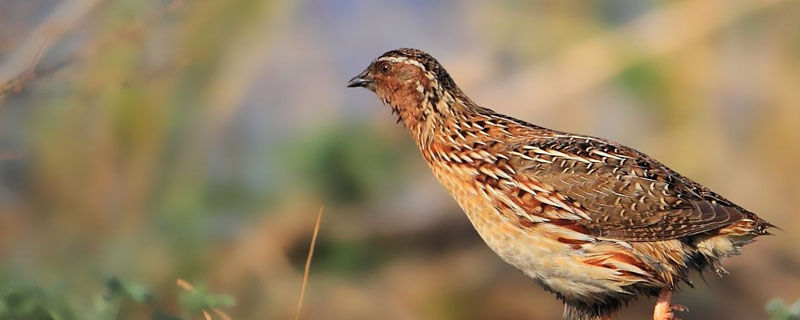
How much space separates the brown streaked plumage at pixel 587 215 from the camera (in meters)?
4.88

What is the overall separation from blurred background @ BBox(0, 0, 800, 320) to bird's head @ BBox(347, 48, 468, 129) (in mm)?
2478

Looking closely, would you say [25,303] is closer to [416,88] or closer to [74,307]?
[74,307]

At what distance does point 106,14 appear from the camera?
303 inches

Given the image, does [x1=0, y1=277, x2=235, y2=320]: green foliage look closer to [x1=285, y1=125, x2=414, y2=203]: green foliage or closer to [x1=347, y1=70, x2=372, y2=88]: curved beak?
[x1=347, y1=70, x2=372, y2=88]: curved beak

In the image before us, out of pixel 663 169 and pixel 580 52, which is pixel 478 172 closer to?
pixel 663 169

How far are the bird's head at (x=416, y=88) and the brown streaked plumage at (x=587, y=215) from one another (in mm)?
169

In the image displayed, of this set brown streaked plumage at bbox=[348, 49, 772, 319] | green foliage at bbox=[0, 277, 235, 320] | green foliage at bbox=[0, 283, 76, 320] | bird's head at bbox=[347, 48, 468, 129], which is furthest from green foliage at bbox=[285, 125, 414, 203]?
green foliage at bbox=[0, 283, 76, 320]

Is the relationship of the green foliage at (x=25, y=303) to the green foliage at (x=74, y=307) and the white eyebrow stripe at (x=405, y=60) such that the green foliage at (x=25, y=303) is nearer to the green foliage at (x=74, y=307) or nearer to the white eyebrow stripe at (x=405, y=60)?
the green foliage at (x=74, y=307)

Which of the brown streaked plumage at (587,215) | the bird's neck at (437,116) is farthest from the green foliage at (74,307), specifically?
the bird's neck at (437,116)

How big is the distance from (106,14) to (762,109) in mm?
4304

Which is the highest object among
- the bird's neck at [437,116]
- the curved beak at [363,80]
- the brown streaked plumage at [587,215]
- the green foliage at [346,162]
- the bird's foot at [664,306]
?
the green foliage at [346,162]

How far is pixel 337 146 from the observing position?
328 inches

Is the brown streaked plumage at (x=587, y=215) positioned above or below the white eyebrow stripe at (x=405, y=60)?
below

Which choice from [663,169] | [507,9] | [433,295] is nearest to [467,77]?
[507,9]
